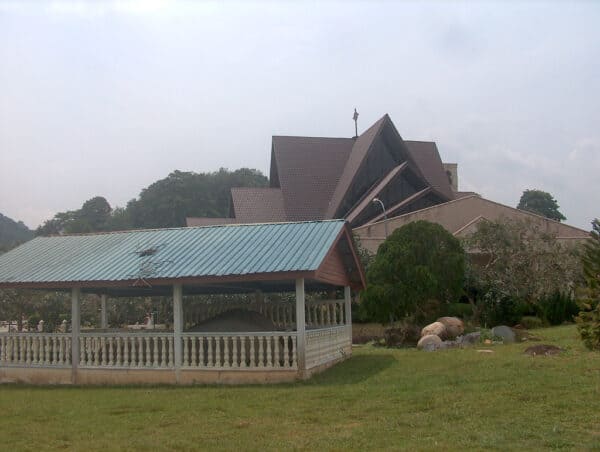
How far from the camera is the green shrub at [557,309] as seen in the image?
25.6 metres

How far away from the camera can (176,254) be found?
1498cm

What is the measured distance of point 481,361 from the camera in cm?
1382

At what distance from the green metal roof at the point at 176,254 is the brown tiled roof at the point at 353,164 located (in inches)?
970

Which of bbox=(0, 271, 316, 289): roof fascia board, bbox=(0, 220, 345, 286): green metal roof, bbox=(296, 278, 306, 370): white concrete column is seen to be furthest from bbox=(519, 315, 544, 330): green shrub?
bbox=(0, 271, 316, 289): roof fascia board

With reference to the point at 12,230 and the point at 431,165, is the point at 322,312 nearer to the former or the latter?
the point at 431,165

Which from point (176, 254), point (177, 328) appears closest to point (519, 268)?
point (176, 254)

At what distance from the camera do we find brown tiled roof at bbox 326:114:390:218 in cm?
4109

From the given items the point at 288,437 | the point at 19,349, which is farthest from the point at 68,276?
the point at 288,437

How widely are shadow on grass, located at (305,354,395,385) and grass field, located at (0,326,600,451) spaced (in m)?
0.06

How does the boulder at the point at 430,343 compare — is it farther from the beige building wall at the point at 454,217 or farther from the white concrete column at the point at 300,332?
the beige building wall at the point at 454,217

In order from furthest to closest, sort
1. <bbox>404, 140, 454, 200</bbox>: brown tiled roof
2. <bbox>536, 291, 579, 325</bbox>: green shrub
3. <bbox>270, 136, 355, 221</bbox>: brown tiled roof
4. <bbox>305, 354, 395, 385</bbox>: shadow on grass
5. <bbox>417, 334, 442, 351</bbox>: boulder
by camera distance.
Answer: <bbox>404, 140, 454, 200</bbox>: brown tiled roof < <bbox>270, 136, 355, 221</bbox>: brown tiled roof < <bbox>536, 291, 579, 325</bbox>: green shrub < <bbox>417, 334, 442, 351</bbox>: boulder < <bbox>305, 354, 395, 385</bbox>: shadow on grass

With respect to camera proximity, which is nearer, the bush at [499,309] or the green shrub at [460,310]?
the bush at [499,309]

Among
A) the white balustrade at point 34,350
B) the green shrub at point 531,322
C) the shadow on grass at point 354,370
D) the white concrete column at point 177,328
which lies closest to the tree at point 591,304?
the shadow on grass at point 354,370

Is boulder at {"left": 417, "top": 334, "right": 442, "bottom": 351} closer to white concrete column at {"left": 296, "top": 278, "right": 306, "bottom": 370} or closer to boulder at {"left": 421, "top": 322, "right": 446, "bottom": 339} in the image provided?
boulder at {"left": 421, "top": 322, "right": 446, "bottom": 339}
